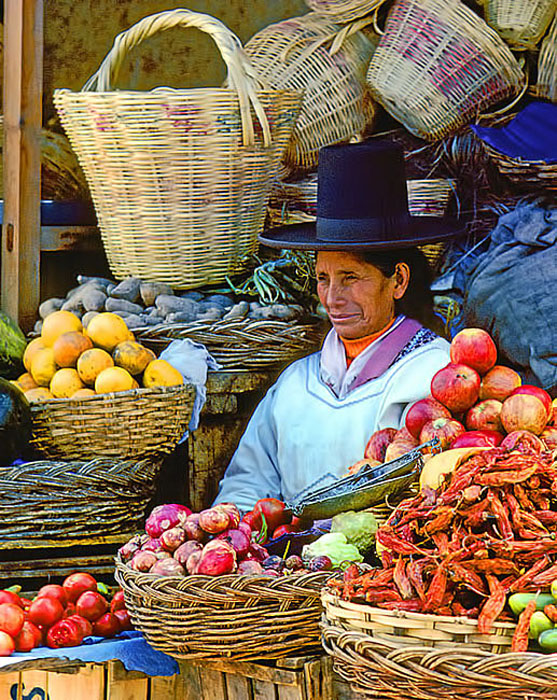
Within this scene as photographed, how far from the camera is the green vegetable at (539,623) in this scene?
6.34ft

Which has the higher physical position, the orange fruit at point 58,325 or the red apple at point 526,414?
the red apple at point 526,414

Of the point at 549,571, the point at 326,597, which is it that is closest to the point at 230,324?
the point at 326,597

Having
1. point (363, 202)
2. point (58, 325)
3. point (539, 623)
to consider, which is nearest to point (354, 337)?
point (363, 202)

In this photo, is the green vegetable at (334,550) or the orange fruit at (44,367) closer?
the green vegetable at (334,550)

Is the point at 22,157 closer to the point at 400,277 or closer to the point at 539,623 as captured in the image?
the point at 400,277

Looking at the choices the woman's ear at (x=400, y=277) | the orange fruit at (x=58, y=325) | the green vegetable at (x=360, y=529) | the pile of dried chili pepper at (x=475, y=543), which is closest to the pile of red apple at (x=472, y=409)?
the green vegetable at (x=360, y=529)

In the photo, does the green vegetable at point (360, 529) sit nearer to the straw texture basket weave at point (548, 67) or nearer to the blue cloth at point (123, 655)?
the blue cloth at point (123, 655)

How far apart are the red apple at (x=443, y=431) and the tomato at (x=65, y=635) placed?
989mm

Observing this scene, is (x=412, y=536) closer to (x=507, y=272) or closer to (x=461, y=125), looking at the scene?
(x=507, y=272)

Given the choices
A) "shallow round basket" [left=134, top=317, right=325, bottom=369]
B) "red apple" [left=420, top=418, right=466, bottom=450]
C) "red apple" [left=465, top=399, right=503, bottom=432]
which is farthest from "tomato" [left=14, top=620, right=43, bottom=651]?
"shallow round basket" [left=134, top=317, right=325, bottom=369]

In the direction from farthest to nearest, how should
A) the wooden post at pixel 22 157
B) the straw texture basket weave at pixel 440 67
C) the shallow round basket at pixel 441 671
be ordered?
the straw texture basket weave at pixel 440 67 → the wooden post at pixel 22 157 → the shallow round basket at pixel 441 671

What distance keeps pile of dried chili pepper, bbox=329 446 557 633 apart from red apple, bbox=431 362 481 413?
49 centimetres

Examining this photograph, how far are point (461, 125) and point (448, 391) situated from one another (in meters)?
2.06

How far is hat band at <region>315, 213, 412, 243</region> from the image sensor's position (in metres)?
3.38
